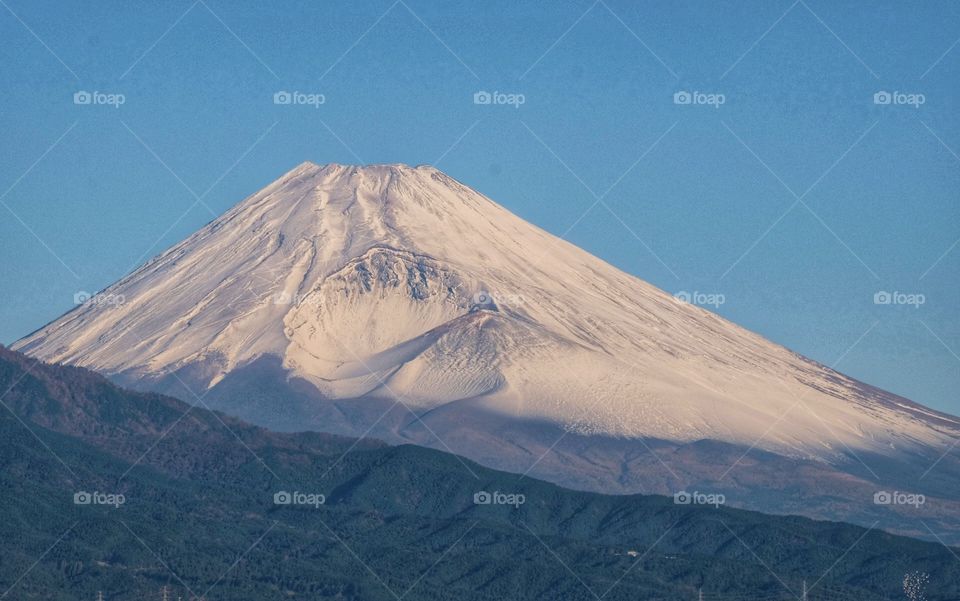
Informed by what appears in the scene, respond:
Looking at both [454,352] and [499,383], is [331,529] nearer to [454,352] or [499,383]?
[499,383]

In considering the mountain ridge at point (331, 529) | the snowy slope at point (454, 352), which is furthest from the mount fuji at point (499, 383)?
the mountain ridge at point (331, 529)

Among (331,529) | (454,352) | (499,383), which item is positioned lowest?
(331,529)

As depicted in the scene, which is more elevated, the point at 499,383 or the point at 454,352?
the point at 454,352

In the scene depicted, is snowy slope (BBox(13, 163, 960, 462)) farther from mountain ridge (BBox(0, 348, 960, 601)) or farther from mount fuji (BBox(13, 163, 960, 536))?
mountain ridge (BBox(0, 348, 960, 601))

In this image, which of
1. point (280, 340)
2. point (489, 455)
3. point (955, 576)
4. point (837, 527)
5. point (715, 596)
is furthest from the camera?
point (280, 340)

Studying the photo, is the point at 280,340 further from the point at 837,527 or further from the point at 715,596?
the point at 715,596

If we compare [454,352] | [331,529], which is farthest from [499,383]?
[331,529]

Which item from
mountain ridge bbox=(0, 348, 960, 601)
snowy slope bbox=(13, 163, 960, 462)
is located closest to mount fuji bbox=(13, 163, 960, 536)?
snowy slope bbox=(13, 163, 960, 462)

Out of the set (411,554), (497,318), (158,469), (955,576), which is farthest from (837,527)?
(497,318)
